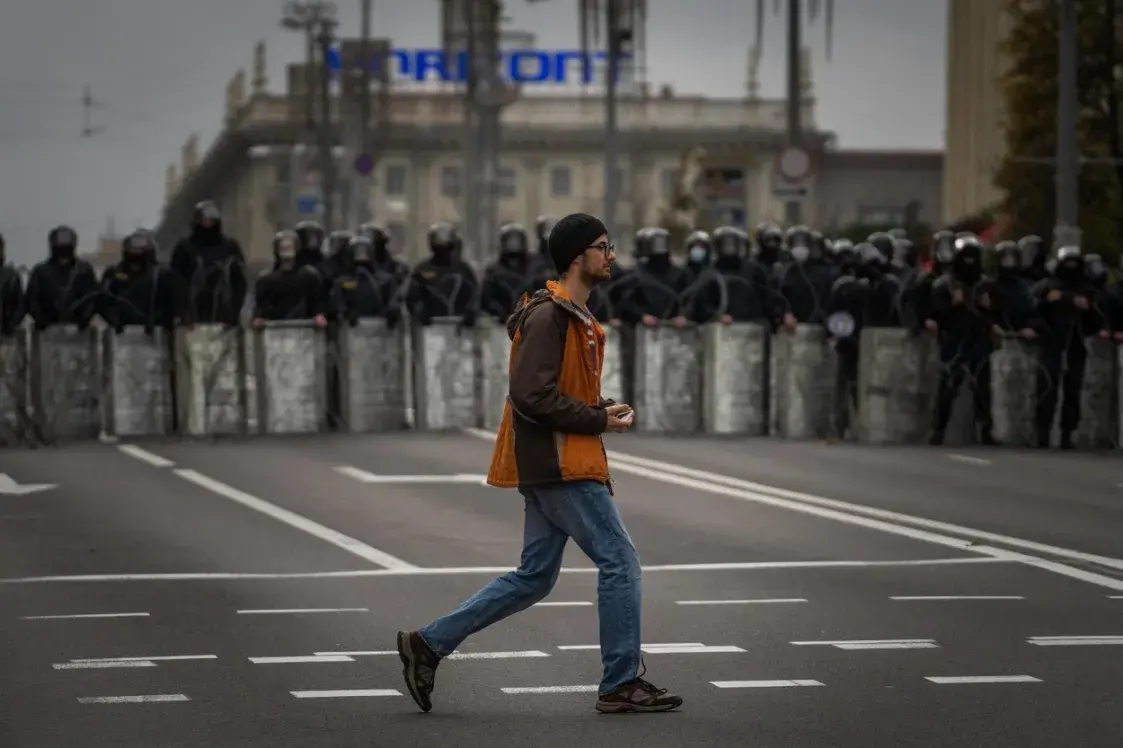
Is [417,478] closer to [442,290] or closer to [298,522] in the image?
[298,522]

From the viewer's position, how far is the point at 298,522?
1866 cm

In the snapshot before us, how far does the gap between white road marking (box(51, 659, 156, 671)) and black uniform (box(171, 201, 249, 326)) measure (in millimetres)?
15252

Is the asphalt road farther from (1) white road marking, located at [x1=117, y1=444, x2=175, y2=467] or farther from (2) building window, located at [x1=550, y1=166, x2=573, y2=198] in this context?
(2) building window, located at [x1=550, y1=166, x2=573, y2=198]

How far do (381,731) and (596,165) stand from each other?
414ft

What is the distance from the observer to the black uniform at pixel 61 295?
87.7ft

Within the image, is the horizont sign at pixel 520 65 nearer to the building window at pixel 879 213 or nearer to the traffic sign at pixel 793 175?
the building window at pixel 879 213

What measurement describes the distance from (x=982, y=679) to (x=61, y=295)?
16836 millimetres

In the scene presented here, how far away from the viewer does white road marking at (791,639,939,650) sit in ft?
40.1

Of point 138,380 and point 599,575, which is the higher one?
point 599,575

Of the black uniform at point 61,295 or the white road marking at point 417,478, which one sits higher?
the black uniform at point 61,295

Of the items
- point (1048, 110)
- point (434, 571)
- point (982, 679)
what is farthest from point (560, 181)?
point (982, 679)

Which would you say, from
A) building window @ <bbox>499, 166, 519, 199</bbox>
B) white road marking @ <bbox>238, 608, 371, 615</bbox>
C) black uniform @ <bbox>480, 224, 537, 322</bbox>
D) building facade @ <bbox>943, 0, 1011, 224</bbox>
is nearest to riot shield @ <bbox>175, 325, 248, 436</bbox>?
black uniform @ <bbox>480, 224, 537, 322</bbox>

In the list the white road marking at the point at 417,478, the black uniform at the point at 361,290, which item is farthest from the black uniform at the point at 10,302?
the white road marking at the point at 417,478

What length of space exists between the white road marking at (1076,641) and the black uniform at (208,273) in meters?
15.5
